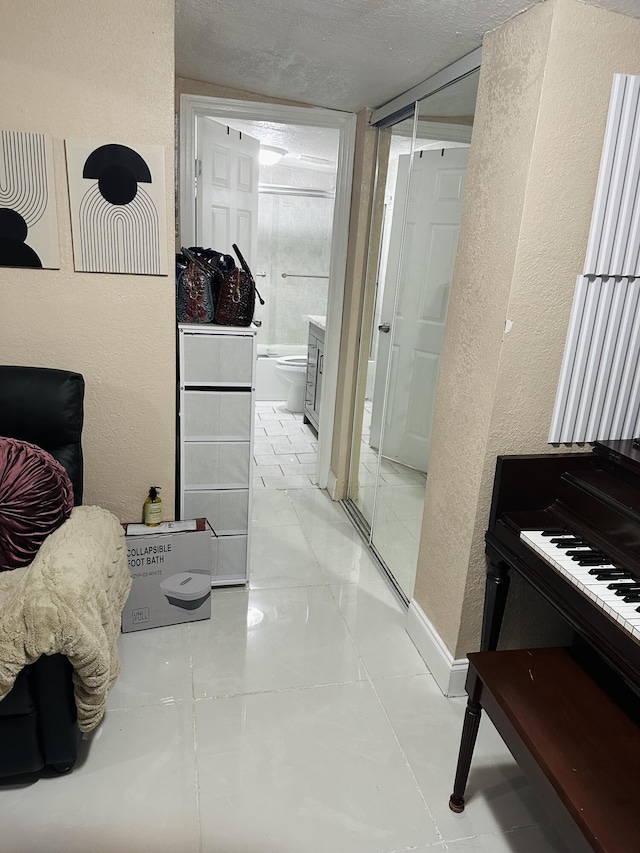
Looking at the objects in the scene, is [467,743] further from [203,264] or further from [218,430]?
[203,264]

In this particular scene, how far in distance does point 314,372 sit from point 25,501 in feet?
10.6

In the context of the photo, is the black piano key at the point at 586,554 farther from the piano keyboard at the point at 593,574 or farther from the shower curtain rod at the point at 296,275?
the shower curtain rod at the point at 296,275

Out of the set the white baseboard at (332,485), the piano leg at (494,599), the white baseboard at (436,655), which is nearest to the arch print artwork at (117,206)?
the piano leg at (494,599)

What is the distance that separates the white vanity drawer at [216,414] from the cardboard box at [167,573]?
371 millimetres

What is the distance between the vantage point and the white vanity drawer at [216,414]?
91.0 inches

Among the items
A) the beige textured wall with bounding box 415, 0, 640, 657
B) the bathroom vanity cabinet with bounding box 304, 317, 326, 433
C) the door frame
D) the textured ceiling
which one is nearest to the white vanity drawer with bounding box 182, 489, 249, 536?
the beige textured wall with bounding box 415, 0, 640, 657

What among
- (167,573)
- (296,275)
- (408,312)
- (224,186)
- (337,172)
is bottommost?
(167,573)

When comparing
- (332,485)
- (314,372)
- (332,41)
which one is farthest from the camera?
(314,372)

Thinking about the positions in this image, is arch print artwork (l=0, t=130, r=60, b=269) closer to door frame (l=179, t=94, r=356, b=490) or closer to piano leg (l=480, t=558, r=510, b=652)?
door frame (l=179, t=94, r=356, b=490)

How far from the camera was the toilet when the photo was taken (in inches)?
203

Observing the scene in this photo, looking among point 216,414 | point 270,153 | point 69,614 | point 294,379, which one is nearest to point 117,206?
point 216,414

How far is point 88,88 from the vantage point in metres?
1.88

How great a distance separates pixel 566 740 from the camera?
127 cm

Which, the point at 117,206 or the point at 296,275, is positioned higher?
the point at 117,206
